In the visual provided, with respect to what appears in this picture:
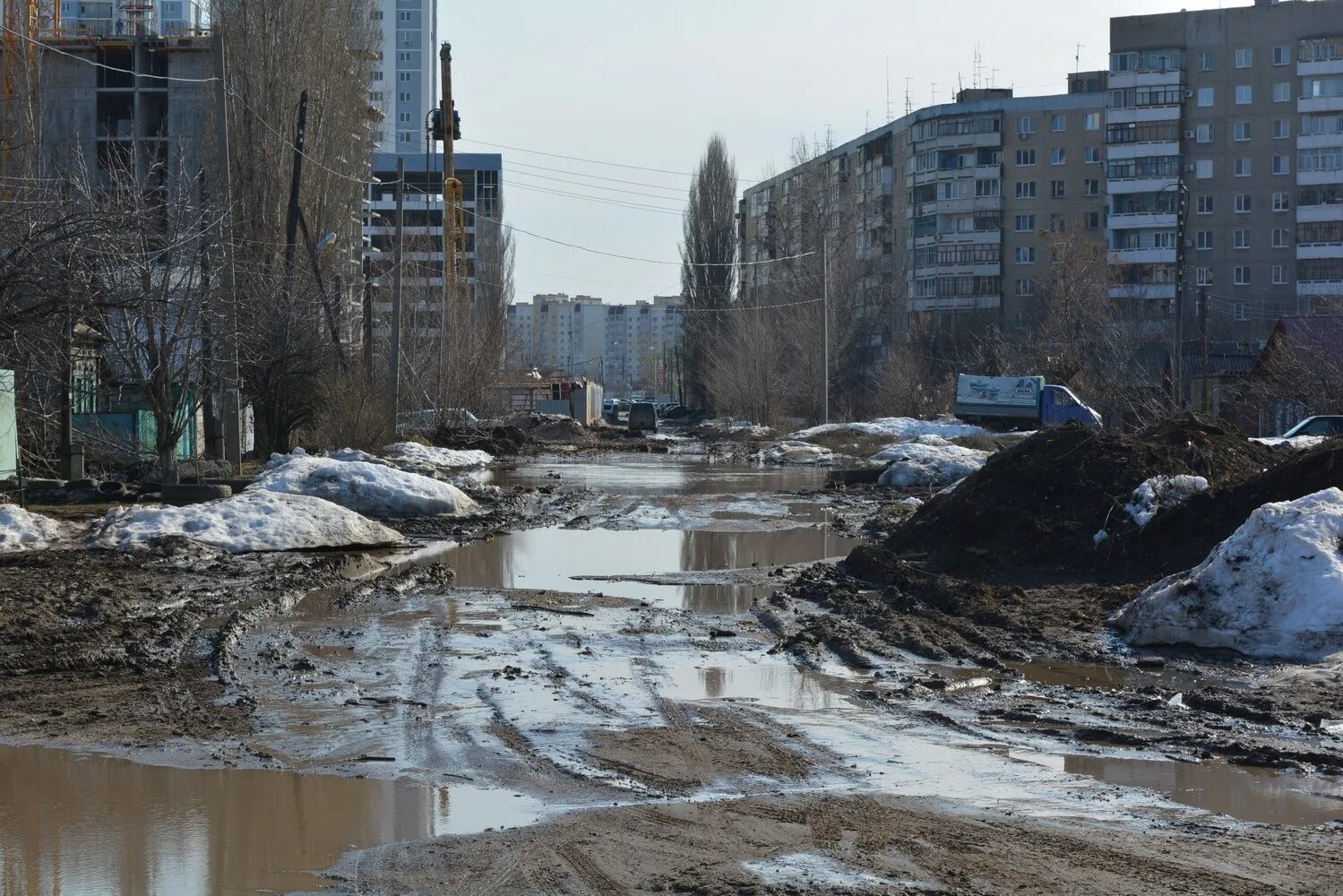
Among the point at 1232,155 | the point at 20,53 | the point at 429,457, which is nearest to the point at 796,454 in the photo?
the point at 429,457

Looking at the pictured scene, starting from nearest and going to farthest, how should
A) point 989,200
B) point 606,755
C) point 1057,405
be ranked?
point 606,755 → point 1057,405 → point 989,200

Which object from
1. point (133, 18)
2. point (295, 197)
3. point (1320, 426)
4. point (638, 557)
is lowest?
point (638, 557)

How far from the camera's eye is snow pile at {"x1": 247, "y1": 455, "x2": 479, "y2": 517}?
18.0 m

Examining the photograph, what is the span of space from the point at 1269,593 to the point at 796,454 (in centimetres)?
3286

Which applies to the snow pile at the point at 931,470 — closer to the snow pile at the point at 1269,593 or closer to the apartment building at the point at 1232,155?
the snow pile at the point at 1269,593

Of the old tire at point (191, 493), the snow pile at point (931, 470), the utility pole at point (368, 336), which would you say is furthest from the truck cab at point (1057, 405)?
the old tire at point (191, 493)

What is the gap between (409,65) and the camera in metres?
147

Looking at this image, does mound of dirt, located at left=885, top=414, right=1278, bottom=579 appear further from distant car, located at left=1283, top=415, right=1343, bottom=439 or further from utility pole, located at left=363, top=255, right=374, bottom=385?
utility pole, located at left=363, top=255, right=374, bottom=385

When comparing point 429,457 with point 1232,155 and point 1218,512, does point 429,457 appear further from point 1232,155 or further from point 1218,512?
point 1232,155

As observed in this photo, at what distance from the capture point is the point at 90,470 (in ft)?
76.8

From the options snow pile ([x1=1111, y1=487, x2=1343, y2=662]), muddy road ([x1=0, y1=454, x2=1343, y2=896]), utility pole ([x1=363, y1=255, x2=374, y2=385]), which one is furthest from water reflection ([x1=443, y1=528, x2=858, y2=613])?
utility pole ([x1=363, y1=255, x2=374, y2=385])

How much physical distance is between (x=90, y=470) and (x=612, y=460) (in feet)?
63.7

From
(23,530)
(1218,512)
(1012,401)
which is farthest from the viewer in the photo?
(1012,401)

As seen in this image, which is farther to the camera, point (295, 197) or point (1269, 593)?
point (295, 197)
